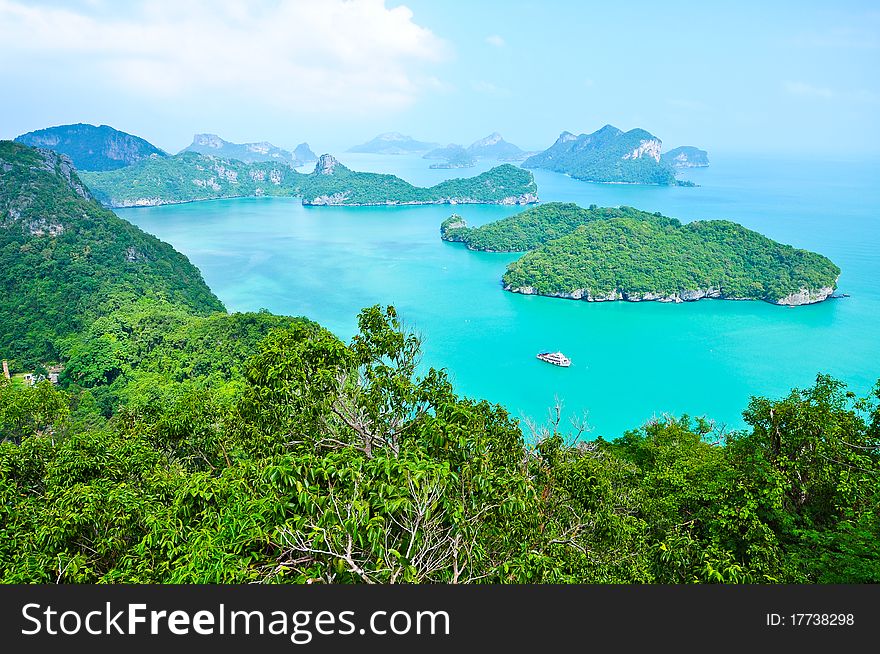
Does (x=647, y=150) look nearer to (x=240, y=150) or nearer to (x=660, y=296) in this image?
(x=660, y=296)

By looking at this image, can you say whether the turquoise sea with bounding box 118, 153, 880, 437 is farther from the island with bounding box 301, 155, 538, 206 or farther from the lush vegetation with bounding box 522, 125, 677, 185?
the lush vegetation with bounding box 522, 125, 677, 185

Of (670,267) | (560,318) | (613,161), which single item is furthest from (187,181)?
(613,161)

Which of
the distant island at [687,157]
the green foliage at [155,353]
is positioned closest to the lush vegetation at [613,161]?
the distant island at [687,157]

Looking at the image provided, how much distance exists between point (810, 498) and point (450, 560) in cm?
474

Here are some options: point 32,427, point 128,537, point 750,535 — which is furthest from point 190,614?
point 32,427

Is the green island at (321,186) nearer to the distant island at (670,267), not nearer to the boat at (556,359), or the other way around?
the distant island at (670,267)

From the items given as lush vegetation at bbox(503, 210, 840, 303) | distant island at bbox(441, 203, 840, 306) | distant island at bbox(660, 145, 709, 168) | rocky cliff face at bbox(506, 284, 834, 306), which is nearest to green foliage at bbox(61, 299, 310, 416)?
rocky cliff face at bbox(506, 284, 834, 306)

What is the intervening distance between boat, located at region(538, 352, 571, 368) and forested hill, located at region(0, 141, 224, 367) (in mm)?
17824

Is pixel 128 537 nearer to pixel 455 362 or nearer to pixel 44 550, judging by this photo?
pixel 44 550

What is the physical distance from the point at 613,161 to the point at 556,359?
105959 millimetres

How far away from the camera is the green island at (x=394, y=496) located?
10.1ft

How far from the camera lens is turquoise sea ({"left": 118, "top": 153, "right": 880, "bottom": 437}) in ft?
81.5

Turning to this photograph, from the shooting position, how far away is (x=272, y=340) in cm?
498

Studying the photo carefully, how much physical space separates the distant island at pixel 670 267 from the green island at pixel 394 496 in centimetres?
3197
